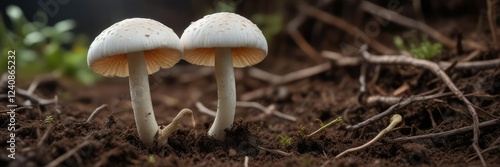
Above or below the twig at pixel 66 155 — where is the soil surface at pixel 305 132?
below

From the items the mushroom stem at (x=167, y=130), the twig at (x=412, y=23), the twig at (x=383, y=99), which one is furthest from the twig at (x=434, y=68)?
the mushroom stem at (x=167, y=130)

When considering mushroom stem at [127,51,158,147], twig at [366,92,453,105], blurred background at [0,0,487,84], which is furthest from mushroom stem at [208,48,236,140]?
blurred background at [0,0,487,84]

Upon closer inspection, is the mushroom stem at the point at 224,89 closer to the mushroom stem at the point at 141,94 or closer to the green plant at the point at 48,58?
the mushroom stem at the point at 141,94

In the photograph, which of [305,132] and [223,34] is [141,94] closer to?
[223,34]

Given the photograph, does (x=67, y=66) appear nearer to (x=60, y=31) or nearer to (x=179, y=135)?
(x=60, y=31)

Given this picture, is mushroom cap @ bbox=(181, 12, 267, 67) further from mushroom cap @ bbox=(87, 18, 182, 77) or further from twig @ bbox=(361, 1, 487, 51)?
twig @ bbox=(361, 1, 487, 51)

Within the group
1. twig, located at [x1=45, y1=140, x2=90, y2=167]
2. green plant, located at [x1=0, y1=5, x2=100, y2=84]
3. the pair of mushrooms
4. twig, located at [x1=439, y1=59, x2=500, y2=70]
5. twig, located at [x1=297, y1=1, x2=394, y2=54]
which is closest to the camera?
twig, located at [x1=45, y1=140, x2=90, y2=167]

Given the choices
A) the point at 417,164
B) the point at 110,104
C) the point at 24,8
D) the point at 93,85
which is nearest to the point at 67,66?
the point at 93,85
